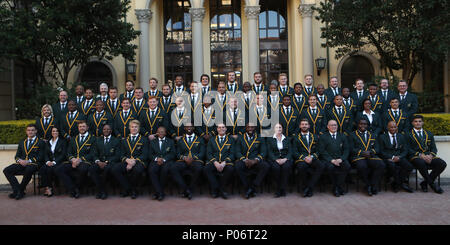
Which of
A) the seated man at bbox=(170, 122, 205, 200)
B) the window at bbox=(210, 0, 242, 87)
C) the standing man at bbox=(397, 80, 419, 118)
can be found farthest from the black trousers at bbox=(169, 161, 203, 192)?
the window at bbox=(210, 0, 242, 87)

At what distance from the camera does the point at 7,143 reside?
845 cm

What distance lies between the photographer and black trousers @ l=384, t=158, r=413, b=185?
6.68 m

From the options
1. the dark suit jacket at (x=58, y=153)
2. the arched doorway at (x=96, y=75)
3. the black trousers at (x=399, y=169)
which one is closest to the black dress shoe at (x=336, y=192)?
the black trousers at (x=399, y=169)

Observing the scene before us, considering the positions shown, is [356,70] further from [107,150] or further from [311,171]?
[107,150]

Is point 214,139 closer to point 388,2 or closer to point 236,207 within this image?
point 236,207

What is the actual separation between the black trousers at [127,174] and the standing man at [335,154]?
13.4 feet

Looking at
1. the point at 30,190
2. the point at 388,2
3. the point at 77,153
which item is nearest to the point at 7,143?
the point at 30,190

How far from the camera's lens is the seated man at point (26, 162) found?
22.6 ft

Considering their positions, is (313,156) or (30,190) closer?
(313,156)

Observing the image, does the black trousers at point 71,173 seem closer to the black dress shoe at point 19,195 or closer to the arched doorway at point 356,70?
the black dress shoe at point 19,195

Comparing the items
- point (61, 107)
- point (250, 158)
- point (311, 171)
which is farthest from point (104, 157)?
point (311, 171)

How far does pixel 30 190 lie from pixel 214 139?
4.78 meters

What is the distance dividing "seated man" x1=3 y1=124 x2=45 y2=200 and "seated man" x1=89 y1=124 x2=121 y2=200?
1.38 metres
